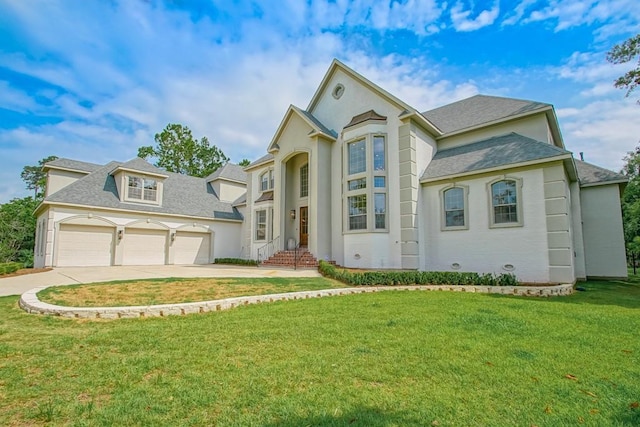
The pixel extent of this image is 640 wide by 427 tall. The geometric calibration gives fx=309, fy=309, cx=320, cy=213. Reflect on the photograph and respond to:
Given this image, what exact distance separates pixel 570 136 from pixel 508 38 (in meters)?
10.9

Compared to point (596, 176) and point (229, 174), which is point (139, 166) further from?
point (596, 176)

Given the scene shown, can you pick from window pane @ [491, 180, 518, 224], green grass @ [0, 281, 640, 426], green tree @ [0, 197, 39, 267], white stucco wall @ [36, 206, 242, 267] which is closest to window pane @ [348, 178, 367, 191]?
window pane @ [491, 180, 518, 224]

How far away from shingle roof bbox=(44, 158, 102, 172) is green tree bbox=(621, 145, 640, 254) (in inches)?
1501

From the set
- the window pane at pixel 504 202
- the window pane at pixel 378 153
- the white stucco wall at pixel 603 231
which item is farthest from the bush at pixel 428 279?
the white stucco wall at pixel 603 231

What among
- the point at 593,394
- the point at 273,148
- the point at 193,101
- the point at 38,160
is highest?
the point at 38,160

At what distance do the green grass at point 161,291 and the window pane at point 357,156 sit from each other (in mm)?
6731

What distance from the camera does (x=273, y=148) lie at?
19141mm

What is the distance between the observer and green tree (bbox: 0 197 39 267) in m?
26.6

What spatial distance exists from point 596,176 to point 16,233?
42253mm

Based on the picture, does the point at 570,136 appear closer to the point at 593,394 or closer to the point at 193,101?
the point at 593,394

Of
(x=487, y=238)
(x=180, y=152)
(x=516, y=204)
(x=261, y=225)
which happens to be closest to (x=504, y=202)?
(x=516, y=204)

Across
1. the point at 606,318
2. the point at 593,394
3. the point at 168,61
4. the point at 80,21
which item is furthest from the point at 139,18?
the point at 606,318

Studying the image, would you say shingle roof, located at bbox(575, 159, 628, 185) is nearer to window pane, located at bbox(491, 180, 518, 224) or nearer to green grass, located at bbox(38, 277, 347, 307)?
window pane, located at bbox(491, 180, 518, 224)

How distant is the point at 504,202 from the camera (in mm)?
12102
